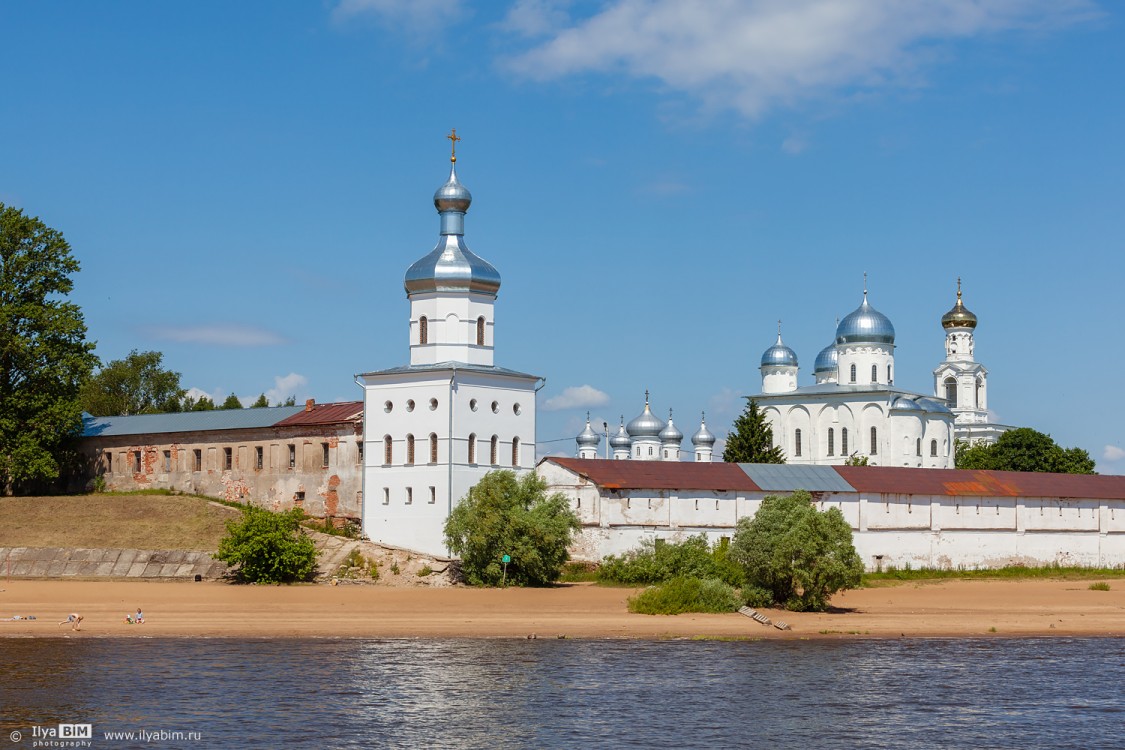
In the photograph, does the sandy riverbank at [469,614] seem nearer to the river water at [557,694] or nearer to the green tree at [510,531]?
the green tree at [510,531]

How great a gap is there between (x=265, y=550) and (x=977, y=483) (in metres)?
26.1

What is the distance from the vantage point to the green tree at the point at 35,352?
50.5 metres

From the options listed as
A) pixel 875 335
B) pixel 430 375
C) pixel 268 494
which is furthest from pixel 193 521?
pixel 875 335

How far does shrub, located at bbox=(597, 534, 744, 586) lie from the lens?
4041 cm

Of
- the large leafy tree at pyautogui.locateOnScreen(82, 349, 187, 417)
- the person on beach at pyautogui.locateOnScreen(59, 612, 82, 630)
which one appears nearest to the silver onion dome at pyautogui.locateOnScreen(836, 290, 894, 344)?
the large leafy tree at pyautogui.locateOnScreen(82, 349, 187, 417)

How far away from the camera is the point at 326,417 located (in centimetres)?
4941

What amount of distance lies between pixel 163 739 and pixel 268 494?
101 ft

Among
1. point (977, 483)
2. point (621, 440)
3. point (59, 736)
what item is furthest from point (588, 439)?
point (59, 736)

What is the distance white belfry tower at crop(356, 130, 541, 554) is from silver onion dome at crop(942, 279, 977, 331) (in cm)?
5229

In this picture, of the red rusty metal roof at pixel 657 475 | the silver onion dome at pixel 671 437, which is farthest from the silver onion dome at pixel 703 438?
the red rusty metal roof at pixel 657 475

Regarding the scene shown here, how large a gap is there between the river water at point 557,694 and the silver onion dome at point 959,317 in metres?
64.3

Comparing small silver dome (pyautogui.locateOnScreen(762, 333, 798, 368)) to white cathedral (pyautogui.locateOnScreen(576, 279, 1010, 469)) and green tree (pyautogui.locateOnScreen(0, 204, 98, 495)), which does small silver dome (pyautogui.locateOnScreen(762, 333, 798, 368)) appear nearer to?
white cathedral (pyautogui.locateOnScreen(576, 279, 1010, 469))

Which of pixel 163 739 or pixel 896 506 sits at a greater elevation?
pixel 896 506

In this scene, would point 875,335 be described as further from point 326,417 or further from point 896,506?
point 326,417
